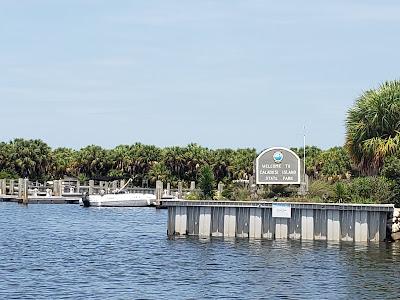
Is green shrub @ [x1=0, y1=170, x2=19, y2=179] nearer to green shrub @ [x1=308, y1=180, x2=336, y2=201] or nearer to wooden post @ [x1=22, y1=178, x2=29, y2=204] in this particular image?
wooden post @ [x1=22, y1=178, x2=29, y2=204]

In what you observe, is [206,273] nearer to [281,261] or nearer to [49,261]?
[281,261]

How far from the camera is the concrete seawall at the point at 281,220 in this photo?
51031 millimetres

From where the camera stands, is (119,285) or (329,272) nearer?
(119,285)

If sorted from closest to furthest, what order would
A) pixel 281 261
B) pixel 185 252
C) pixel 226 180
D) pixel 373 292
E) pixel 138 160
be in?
1. pixel 373 292
2. pixel 281 261
3. pixel 185 252
4. pixel 226 180
5. pixel 138 160

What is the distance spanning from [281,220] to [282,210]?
77cm

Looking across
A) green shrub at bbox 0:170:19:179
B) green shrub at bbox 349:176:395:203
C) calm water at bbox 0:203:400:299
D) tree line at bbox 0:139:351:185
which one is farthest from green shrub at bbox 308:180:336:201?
green shrub at bbox 0:170:19:179

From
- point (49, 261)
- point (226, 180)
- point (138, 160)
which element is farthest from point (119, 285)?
point (138, 160)

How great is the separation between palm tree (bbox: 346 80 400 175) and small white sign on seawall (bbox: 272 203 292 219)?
1089 cm

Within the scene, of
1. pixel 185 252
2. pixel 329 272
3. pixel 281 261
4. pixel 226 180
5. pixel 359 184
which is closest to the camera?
pixel 329 272

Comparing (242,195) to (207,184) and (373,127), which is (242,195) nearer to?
(207,184)

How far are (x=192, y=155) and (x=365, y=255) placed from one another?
73.1 meters

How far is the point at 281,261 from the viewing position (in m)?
45.0

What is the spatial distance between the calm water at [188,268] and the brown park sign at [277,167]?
4969mm

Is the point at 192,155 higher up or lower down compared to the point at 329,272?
higher up
